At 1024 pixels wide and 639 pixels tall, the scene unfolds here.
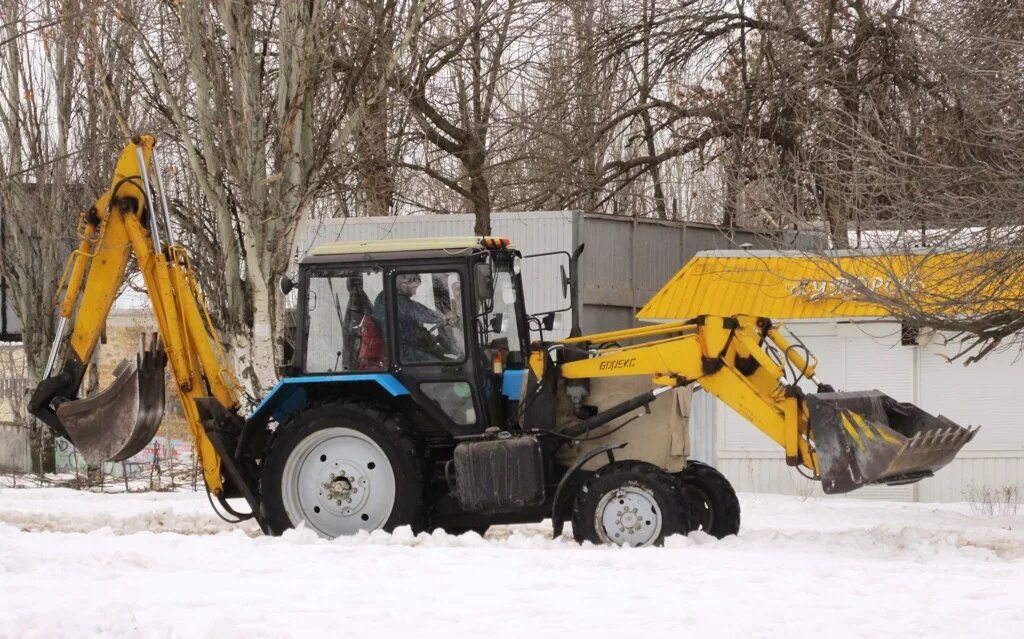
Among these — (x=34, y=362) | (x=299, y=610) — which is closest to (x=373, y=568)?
(x=299, y=610)

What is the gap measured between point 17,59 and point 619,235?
11590 millimetres

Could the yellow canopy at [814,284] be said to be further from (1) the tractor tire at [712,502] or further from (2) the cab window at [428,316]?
(2) the cab window at [428,316]

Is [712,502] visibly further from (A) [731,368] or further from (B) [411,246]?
(B) [411,246]

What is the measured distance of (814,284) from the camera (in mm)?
18078

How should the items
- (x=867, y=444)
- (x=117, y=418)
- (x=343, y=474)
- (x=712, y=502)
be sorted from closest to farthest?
(x=867, y=444) → (x=343, y=474) → (x=712, y=502) → (x=117, y=418)

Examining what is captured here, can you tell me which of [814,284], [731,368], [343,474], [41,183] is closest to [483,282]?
[343,474]

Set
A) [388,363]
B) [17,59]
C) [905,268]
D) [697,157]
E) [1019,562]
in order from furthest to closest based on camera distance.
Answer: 1. [17,59]
2. [697,157]
3. [905,268]
4. [388,363]
5. [1019,562]

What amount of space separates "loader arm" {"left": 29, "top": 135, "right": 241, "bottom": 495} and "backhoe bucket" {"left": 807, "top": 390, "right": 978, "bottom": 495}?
16.4ft

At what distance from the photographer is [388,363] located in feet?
37.7

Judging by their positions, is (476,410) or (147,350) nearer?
(476,410)

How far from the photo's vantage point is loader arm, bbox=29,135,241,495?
40.5 ft

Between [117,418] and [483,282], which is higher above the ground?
[483,282]

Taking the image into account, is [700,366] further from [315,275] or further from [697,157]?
[697,157]

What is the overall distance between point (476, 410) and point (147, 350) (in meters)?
3.21
